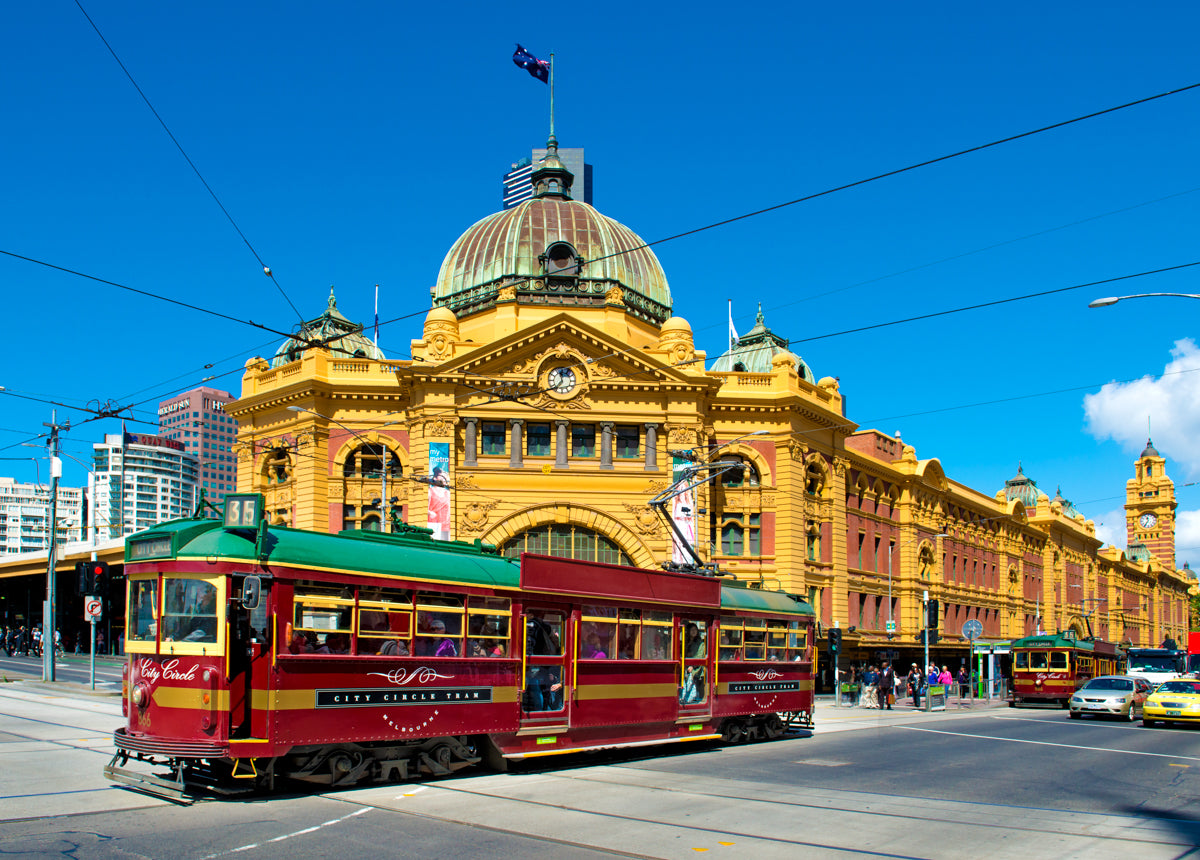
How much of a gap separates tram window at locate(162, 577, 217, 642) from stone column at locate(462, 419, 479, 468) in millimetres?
30339

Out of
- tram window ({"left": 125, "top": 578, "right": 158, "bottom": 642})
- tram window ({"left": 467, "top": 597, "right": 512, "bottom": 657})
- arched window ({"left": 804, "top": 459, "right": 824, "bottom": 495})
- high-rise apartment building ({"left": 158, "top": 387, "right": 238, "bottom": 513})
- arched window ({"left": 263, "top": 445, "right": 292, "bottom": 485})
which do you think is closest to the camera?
tram window ({"left": 125, "top": 578, "right": 158, "bottom": 642})

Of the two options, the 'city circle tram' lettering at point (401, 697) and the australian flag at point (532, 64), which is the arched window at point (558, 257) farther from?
the 'city circle tram' lettering at point (401, 697)

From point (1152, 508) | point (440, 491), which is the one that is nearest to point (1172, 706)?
point (440, 491)

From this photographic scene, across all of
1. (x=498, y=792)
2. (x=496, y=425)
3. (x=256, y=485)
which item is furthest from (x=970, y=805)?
(x=256, y=485)

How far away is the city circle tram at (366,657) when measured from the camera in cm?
1389

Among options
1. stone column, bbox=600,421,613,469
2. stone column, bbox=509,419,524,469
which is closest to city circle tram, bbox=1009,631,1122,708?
stone column, bbox=600,421,613,469

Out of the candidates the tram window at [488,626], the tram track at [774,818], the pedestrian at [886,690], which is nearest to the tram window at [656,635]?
the tram window at [488,626]

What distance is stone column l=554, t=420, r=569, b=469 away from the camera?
45.1 meters

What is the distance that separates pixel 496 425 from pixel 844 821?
1321 inches

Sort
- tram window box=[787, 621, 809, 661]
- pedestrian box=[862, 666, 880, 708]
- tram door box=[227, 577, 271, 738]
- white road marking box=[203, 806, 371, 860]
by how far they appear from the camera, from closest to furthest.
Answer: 1. white road marking box=[203, 806, 371, 860]
2. tram door box=[227, 577, 271, 738]
3. tram window box=[787, 621, 809, 661]
4. pedestrian box=[862, 666, 880, 708]

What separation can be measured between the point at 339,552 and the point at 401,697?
2.31 metres

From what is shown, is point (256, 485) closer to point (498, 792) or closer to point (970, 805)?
point (498, 792)

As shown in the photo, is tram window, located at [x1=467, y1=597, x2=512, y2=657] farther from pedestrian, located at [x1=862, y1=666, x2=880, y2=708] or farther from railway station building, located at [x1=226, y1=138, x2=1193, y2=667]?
pedestrian, located at [x1=862, y1=666, x2=880, y2=708]

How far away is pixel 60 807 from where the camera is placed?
13172mm
